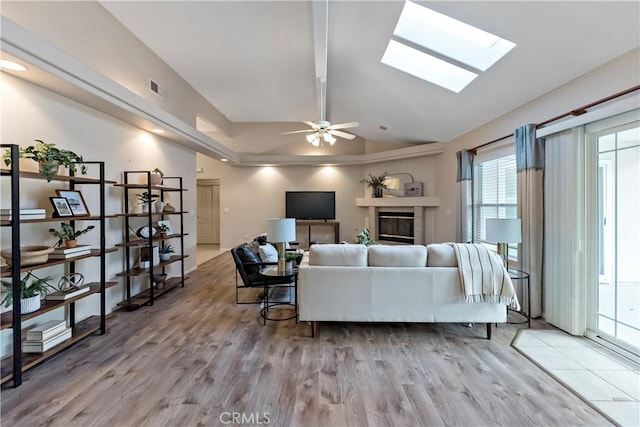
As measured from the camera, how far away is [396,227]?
7930 millimetres

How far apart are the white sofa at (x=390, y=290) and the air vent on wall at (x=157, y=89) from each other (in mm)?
3492

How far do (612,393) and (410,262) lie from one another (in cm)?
165

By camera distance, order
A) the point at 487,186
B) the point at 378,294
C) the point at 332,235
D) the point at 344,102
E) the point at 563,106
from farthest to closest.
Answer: the point at 332,235, the point at 344,102, the point at 487,186, the point at 563,106, the point at 378,294

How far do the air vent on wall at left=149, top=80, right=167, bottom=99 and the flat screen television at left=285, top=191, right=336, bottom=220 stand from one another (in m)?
4.48

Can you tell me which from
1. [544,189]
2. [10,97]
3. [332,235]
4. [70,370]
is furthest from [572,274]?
[332,235]

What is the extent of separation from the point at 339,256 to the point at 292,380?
3.90 feet

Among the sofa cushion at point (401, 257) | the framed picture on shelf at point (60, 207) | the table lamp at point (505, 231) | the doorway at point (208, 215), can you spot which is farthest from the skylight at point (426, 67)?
the doorway at point (208, 215)

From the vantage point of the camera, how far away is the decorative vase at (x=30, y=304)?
2.38 meters

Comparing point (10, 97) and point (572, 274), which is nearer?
point (10, 97)

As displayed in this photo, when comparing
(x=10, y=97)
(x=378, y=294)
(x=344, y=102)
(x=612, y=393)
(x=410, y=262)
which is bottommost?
(x=612, y=393)

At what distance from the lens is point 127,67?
12.7ft

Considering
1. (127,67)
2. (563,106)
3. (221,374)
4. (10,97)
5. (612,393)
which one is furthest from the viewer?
(127,67)

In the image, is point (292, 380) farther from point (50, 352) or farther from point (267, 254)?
point (267, 254)

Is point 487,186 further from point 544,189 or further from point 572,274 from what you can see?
point 572,274
